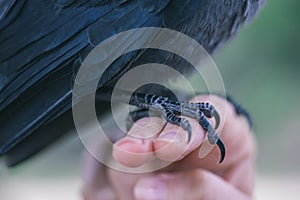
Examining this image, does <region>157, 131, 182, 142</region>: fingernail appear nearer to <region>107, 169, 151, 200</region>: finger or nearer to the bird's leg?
the bird's leg

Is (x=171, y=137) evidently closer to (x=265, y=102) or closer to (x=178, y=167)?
(x=178, y=167)

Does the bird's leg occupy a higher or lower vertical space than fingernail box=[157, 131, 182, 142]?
lower

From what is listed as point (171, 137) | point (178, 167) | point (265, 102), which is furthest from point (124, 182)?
point (265, 102)

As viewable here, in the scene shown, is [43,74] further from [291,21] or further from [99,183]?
[291,21]

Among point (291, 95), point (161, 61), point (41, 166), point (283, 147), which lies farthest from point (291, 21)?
point (161, 61)

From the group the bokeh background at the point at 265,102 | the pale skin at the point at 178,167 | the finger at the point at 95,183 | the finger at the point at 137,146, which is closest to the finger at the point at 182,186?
the pale skin at the point at 178,167

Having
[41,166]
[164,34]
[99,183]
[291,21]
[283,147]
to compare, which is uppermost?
Answer: [164,34]

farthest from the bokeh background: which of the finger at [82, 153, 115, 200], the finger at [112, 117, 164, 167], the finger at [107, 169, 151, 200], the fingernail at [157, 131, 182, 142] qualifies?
the fingernail at [157, 131, 182, 142]

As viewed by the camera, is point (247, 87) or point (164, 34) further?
point (247, 87)
